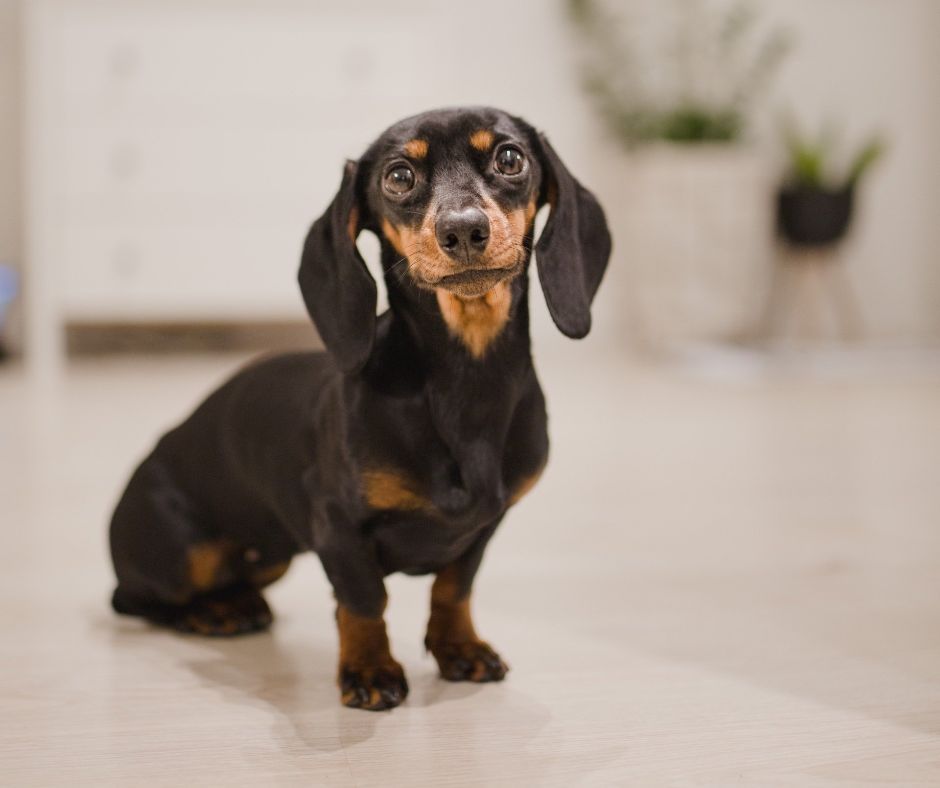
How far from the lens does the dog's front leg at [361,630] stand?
111cm

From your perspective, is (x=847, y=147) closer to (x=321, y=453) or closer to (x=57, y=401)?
(x=57, y=401)

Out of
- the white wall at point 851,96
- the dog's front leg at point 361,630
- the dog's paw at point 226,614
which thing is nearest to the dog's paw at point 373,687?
the dog's front leg at point 361,630

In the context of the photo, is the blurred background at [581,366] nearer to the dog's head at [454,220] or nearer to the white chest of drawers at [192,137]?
the white chest of drawers at [192,137]

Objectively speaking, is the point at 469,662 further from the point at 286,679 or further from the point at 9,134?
the point at 9,134

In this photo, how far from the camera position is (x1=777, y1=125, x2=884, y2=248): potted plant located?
4.77 meters

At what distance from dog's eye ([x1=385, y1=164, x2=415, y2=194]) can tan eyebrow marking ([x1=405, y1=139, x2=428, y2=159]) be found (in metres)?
0.01

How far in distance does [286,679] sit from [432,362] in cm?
37

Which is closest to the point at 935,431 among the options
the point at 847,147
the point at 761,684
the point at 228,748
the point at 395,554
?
the point at 761,684

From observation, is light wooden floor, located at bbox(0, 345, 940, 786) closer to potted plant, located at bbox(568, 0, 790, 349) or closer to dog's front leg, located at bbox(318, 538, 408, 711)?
dog's front leg, located at bbox(318, 538, 408, 711)

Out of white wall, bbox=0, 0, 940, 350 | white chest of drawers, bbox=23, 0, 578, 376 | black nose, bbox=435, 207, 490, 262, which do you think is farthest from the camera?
white wall, bbox=0, 0, 940, 350

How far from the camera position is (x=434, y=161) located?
A: 1064 millimetres

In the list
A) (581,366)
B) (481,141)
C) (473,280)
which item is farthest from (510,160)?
(581,366)

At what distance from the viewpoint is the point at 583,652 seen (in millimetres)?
1292

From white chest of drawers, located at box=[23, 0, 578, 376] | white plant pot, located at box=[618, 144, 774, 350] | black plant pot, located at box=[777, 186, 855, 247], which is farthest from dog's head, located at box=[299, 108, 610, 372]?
black plant pot, located at box=[777, 186, 855, 247]
